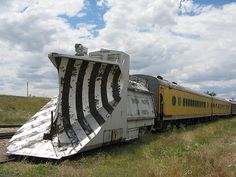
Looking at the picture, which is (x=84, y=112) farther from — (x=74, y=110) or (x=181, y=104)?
(x=181, y=104)

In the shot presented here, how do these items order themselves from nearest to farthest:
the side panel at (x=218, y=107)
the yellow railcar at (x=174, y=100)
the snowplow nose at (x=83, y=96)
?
the snowplow nose at (x=83, y=96)
the yellow railcar at (x=174, y=100)
the side panel at (x=218, y=107)

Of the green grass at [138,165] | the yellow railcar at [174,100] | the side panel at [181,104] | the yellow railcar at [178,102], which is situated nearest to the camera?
the green grass at [138,165]

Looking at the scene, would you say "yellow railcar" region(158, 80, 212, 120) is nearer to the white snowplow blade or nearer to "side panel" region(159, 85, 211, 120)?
"side panel" region(159, 85, 211, 120)

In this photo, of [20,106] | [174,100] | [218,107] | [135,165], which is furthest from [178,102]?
[218,107]

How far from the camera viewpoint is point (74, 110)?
44.6 ft

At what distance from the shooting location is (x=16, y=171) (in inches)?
388

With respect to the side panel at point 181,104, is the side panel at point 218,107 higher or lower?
lower

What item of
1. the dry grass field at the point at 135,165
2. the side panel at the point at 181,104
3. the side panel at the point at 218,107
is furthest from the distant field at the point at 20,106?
the dry grass field at the point at 135,165

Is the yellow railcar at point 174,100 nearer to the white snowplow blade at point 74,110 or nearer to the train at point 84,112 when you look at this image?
the train at point 84,112

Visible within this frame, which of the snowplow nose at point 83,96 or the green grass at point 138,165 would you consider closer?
the green grass at point 138,165

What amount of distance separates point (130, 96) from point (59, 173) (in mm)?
6287

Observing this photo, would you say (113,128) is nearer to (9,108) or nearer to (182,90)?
(182,90)

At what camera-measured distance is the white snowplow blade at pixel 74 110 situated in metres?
12.2

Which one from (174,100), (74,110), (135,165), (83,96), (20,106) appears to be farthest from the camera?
(20,106)
